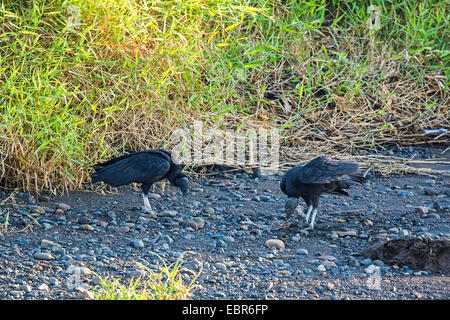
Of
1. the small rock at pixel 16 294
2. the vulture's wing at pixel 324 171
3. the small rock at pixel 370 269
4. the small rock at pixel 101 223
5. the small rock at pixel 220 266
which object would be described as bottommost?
the small rock at pixel 101 223

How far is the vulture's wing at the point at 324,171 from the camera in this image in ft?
13.8

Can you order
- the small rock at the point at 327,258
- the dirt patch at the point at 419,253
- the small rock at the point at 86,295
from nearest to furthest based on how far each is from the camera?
the small rock at the point at 86,295 → the dirt patch at the point at 419,253 → the small rock at the point at 327,258

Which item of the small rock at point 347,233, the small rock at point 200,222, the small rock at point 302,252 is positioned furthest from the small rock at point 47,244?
the small rock at point 347,233

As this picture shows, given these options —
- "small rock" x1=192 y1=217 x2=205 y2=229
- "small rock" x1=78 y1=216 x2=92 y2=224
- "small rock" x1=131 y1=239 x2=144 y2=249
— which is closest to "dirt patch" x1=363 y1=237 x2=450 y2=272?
"small rock" x1=192 y1=217 x2=205 y2=229

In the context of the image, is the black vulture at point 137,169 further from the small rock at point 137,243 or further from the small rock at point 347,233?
the small rock at point 347,233

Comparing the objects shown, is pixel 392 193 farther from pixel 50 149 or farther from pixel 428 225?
pixel 50 149

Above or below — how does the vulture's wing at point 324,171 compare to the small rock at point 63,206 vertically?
above

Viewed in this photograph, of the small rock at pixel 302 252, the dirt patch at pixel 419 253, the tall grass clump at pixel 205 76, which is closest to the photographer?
the dirt patch at pixel 419 253

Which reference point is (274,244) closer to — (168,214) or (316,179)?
(316,179)

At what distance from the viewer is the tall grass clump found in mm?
4676

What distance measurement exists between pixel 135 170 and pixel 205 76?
1347 millimetres

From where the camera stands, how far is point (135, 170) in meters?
4.44

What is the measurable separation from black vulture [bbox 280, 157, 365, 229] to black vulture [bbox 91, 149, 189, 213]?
832 mm

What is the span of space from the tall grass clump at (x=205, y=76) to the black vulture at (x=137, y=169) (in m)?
0.35
